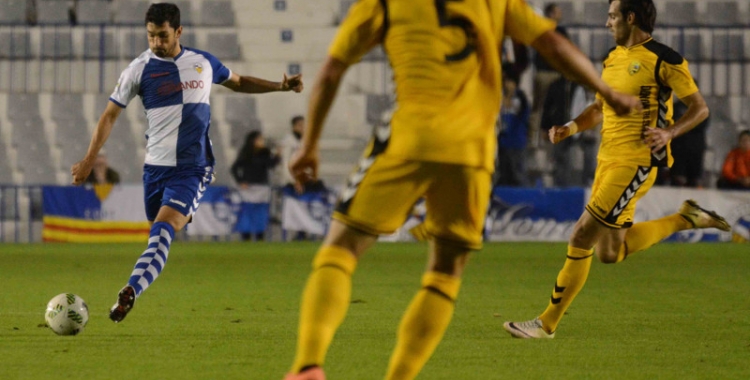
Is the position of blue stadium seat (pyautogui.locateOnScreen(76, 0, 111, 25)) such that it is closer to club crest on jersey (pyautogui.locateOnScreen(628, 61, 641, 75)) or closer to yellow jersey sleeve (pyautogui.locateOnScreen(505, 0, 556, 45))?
club crest on jersey (pyautogui.locateOnScreen(628, 61, 641, 75))

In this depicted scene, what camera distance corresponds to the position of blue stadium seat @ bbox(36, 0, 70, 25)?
20078 mm

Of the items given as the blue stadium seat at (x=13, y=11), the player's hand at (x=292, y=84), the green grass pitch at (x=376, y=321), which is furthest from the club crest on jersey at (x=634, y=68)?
the blue stadium seat at (x=13, y=11)

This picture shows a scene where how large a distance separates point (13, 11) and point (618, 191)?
15.8m

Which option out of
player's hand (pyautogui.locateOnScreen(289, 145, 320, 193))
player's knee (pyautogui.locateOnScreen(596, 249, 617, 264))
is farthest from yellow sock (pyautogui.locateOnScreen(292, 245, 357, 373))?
player's knee (pyautogui.locateOnScreen(596, 249, 617, 264))

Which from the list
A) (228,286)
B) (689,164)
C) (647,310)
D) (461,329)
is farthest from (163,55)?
(689,164)

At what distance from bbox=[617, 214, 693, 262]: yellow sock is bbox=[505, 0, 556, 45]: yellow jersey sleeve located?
3.69m

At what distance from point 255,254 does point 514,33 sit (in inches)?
407

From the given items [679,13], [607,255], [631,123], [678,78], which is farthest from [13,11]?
[678,78]

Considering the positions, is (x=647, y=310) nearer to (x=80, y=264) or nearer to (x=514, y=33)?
(x=514, y=33)

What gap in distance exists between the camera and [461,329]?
6.73 m

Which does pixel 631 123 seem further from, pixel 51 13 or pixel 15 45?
pixel 51 13

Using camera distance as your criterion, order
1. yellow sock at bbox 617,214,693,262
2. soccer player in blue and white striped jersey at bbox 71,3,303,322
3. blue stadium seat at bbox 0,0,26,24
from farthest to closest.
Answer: blue stadium seat at bbox 0,0,26,24
yellow sock at bbox 617,214,693,262
soccer player in blue and white striped jersey at bbox 71,3,303,322

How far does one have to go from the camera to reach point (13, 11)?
65.7 ft

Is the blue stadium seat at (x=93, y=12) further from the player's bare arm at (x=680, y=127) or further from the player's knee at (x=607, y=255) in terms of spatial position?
the player's bare arm at (x=680, y=127)
